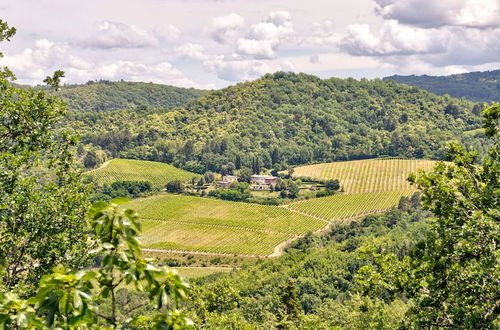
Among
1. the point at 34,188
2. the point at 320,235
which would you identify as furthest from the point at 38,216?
the point at 320,235

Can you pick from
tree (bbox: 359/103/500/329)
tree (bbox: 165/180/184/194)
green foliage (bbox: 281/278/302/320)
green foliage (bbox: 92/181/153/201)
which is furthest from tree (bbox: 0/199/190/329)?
tree (bbox: 165/180/184/194)

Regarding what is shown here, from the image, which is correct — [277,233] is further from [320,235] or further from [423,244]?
[423,244]

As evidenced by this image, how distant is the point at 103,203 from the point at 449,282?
470 inches

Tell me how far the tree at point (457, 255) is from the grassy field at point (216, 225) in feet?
344

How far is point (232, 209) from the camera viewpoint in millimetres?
157125

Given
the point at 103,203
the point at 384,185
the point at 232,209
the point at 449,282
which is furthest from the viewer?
the point at 384,185

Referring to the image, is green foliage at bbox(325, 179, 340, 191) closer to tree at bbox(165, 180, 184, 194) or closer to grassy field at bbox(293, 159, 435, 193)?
grassy field at bbox(293, 159, 435, 193)

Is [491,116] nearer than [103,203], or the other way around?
[103,203]

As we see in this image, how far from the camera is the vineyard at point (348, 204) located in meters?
148

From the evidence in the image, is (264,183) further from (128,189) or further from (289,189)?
(128,189)

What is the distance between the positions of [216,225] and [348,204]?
46162mm

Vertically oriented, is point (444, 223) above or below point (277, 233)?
above

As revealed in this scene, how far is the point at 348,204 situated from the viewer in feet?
513

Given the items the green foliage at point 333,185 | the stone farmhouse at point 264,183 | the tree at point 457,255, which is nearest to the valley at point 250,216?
the green foliage at point 333,185
